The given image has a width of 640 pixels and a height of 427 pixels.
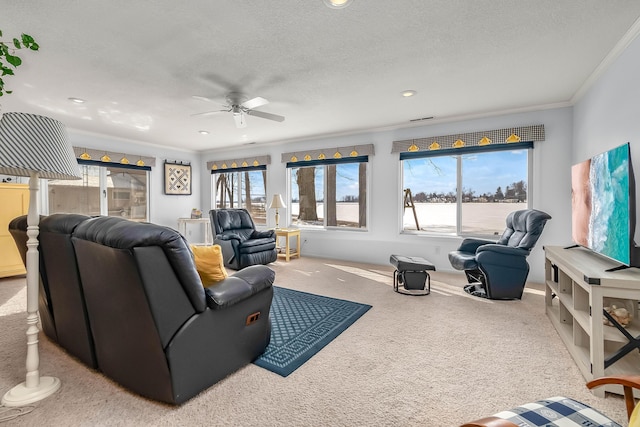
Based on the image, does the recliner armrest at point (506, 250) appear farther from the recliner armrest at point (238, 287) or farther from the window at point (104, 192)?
the window at point (104, 192)

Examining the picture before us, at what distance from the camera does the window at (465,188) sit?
14.1 ft

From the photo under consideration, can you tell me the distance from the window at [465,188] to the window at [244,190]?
321 cm

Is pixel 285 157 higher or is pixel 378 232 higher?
pixel 285 157

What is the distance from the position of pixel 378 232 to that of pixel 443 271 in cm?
122

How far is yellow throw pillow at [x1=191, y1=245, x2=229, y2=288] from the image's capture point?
1.80m

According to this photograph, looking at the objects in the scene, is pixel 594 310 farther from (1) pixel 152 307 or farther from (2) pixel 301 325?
(1) pixel 152 307

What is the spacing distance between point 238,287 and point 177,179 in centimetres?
588

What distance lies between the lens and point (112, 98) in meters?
3.56

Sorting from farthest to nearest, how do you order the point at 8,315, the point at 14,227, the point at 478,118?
the point at 478,118
the point at 8,315
the point at 14,227

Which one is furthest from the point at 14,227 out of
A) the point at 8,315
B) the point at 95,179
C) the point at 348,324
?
the point at 95,179

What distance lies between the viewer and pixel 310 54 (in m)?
2.55

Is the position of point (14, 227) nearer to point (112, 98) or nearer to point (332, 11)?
point (112, 98)

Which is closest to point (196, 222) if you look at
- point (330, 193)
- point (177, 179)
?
point (177, 179)

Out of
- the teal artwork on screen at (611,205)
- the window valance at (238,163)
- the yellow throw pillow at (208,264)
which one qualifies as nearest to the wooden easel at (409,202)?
the teal artwork on screen at (611,205)
